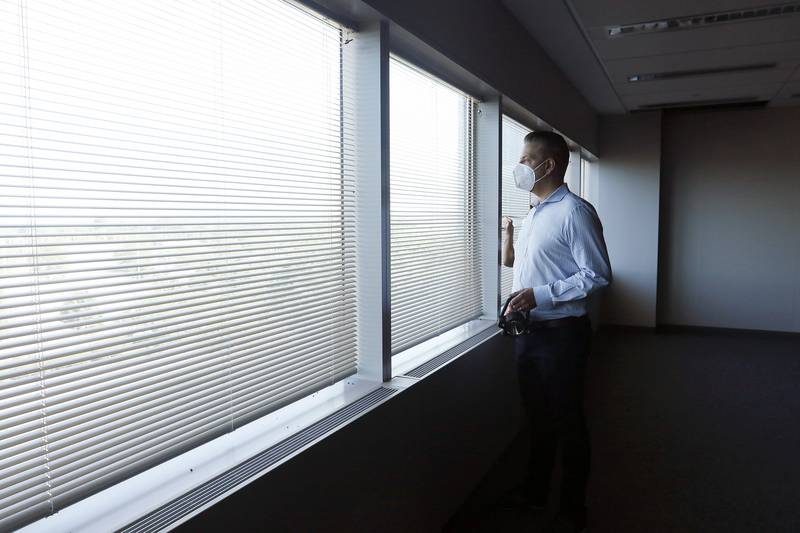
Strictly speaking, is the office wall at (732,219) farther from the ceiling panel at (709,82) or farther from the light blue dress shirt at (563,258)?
the light blue dress shirt at (563,258)

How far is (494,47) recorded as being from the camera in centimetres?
345

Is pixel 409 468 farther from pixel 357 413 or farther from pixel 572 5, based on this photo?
pixel 572 5

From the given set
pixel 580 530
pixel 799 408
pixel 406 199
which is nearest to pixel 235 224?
pixel 406 199

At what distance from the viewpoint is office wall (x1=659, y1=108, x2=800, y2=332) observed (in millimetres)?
7379

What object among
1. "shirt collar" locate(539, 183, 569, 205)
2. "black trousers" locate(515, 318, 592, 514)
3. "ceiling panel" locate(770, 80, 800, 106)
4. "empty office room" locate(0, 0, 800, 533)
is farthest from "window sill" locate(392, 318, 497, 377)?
"ceiling panel" locate(770, 80, 800, 106)

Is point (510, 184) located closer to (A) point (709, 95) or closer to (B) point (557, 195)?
(B) point (557, 195)

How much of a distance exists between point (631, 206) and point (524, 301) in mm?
5822

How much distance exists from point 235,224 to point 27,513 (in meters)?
0.89

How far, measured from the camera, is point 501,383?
12.1 feet

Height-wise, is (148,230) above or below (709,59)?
below

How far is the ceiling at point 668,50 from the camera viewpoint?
3713 millimetres

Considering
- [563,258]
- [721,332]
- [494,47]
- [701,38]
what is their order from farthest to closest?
[721,332] < [701,38] < [494,47] < [563,258]

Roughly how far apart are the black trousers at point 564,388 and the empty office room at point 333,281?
0.5 inches

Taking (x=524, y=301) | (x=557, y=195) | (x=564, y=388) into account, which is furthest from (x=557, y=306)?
(x=557, y=195)
